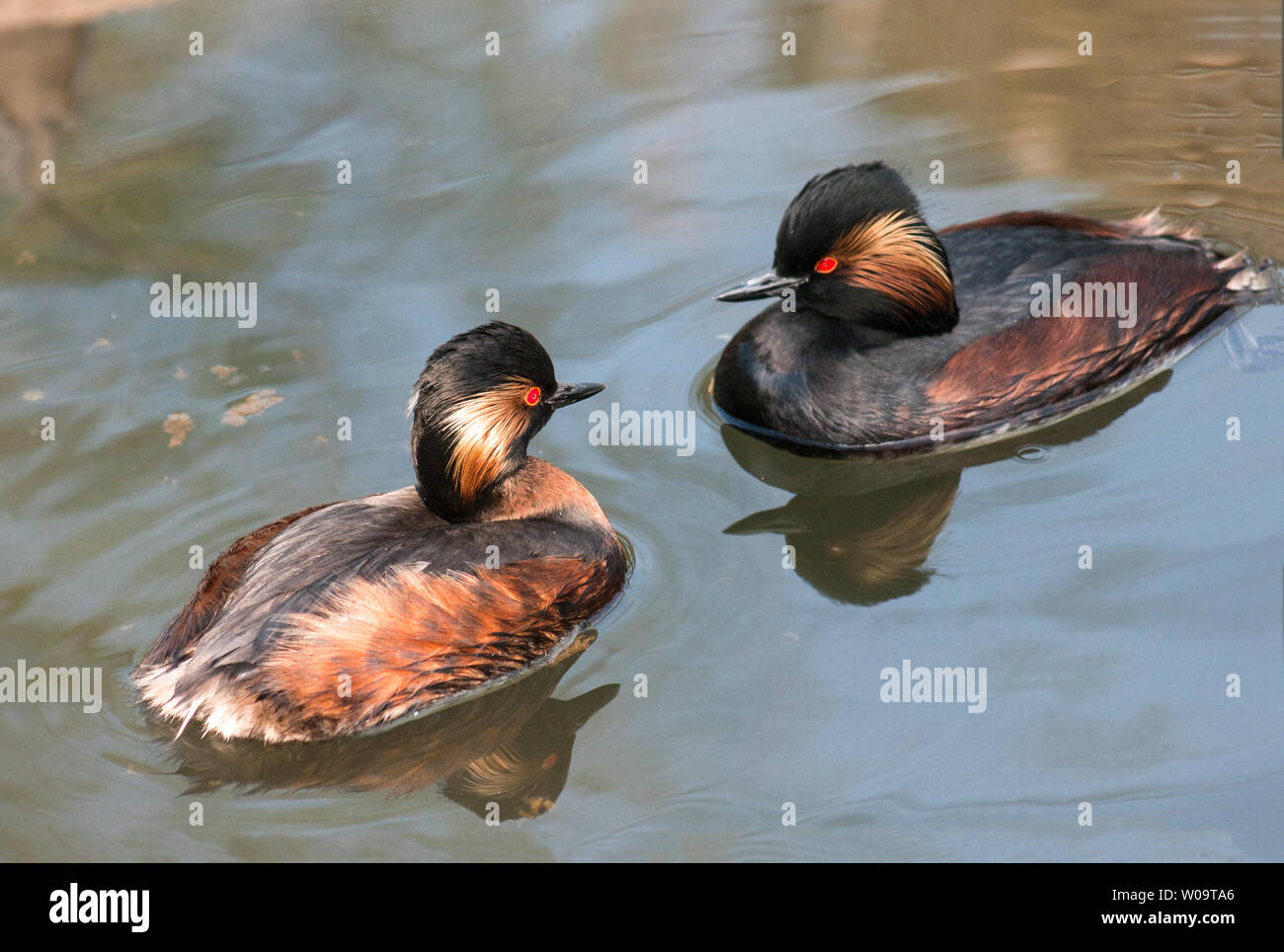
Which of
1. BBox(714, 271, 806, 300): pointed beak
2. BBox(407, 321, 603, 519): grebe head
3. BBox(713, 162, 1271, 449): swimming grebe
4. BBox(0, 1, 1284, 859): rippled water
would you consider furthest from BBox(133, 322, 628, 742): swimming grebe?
BBox(713, 162, 1271, 449): swimming grebe

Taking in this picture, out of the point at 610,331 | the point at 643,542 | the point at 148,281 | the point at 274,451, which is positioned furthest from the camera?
the point at 148,281

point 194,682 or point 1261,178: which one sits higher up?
point 1261,178

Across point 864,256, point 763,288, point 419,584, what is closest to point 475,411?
point 419,584

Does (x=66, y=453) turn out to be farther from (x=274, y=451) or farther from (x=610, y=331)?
(x=610, y=331)

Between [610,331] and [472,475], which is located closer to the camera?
[472,475]

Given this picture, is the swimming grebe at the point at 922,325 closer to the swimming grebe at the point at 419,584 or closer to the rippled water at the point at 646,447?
the rippled water at the point at 646,447

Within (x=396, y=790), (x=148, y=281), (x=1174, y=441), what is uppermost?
(x=148, y=281)

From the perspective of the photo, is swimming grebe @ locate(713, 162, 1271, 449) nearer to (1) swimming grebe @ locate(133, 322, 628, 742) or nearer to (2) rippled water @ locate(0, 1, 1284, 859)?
(2) rippled water @ locate(0, 1, 1284, 859)

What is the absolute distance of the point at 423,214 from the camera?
339 inches

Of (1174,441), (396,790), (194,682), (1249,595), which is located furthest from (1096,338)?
(194,682)

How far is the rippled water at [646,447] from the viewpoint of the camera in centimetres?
521

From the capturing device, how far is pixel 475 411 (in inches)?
218

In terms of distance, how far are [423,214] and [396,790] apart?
4188mm

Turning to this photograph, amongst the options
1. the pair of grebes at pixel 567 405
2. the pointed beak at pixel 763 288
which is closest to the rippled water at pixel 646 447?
the pair of grebes at pixel 567 405
